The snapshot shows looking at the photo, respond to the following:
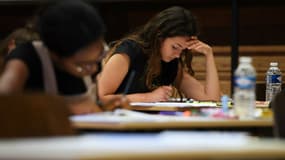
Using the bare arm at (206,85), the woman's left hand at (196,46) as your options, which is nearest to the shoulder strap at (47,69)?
the woman's left hand at (196,46)

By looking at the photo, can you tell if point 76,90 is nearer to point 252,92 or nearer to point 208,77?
point 252,92

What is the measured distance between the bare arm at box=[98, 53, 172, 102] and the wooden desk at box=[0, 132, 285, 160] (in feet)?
7.84

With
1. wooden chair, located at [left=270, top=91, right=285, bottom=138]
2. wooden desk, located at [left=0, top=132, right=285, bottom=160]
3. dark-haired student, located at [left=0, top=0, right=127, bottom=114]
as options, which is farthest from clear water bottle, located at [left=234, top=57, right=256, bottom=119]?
wooden desk, located at [left=0, top=132, right=285, bottom=160]

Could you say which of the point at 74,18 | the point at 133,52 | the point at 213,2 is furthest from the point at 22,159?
the point at 213,2

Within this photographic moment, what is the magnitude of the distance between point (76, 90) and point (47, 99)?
3.48 ft

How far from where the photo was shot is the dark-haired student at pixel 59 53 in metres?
2.35

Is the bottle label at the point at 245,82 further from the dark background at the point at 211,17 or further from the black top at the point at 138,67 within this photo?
the dark background at the point at 211,17

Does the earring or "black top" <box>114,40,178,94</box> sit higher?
the earring

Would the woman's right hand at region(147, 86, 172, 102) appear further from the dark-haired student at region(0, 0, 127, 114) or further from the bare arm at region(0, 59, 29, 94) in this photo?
the bare arm at region(0, 59, 29, 94)

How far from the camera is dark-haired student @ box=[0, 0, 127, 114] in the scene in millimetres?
2350

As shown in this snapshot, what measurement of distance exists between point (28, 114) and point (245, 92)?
4.09 ft

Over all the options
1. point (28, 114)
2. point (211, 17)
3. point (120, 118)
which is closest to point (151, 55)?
point (120, 118)

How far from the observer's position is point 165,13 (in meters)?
3.92

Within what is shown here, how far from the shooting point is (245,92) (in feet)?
8.59
